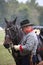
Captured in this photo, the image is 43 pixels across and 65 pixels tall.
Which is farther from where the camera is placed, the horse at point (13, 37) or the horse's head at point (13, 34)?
the horse's head at point (13, 34)

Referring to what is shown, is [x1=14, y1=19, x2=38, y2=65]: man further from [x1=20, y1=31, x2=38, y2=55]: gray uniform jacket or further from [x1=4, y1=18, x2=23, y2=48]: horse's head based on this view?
[x1=4, y1=18, x2=23, y2=48]: horse's head

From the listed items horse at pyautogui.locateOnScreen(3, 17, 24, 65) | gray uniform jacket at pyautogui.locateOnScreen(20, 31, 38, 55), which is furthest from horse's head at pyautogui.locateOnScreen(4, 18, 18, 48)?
gray uniform jacket at pyautogui.locateOnScreen(20, 31, 38, 55)

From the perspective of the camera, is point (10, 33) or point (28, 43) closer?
point (28, 43)

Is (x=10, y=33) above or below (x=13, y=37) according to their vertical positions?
above

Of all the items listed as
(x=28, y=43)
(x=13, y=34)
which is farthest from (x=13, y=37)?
(x=28, y=43)

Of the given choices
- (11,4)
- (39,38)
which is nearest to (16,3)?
(11,4)

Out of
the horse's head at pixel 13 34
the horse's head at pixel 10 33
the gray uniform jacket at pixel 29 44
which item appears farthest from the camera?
the horse's head at pixel 13 34

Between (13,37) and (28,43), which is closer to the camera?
(28,43)

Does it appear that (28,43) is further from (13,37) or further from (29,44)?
(13,37)

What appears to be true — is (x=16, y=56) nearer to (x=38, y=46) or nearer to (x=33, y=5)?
(x=38, y=46)

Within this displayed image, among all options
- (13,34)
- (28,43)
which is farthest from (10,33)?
(28,43)

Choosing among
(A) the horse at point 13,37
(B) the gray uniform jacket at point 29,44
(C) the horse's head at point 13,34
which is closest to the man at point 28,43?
(B) the gray uniform jacket at point 29,44

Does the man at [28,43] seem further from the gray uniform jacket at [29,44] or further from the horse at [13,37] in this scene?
the horse at [13,37]

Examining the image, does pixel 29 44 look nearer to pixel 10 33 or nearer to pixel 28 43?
pixel 28 43
